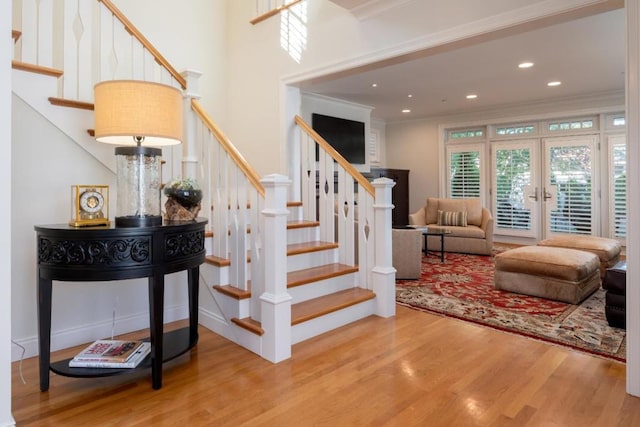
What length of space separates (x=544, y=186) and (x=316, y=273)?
5.77 metres

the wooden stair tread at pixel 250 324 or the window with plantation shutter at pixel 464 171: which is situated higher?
the window with plantation shutter at pixel 464 171

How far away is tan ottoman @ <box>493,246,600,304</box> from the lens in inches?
138

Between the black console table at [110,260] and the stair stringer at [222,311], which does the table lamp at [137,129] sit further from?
the stair stringer at [222,311]

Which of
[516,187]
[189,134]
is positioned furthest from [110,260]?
[516,187]

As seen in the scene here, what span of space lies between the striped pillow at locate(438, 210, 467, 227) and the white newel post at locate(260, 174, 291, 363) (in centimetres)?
496

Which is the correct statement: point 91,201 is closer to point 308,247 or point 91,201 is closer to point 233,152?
point 233,152

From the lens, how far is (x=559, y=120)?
22.7 ft

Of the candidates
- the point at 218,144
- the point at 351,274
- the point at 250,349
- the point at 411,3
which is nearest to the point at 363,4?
the point at 411,3

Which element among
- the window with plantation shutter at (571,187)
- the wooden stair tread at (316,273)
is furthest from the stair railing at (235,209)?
the window with plantation shutter at (571,187)

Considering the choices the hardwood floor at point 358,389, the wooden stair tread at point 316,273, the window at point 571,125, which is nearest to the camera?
the hardwood floor at point 358,389

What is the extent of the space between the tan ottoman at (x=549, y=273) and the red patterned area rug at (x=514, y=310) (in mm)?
78

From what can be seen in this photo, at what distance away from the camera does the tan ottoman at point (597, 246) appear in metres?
4.22

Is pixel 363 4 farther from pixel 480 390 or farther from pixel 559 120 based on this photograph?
pixel 559 120

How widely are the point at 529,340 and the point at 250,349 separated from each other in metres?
1.91
